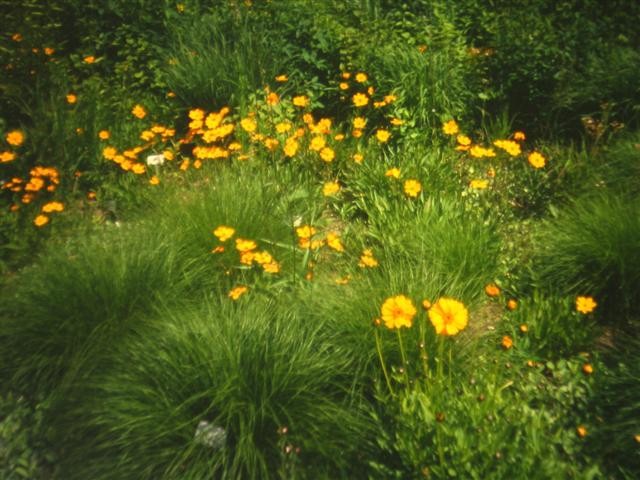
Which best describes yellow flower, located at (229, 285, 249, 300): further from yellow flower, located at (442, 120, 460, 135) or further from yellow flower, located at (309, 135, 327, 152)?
yellow flower, located at (442, 120, 460, 135)

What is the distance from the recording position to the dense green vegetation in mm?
2219

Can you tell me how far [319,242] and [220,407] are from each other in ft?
3.99

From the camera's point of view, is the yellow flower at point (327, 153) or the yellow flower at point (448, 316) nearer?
the yellow flower at point (448, 316)

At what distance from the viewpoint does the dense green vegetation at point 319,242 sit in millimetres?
2219

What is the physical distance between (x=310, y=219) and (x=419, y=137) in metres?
1.20

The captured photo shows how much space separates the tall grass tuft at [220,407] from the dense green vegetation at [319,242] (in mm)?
14

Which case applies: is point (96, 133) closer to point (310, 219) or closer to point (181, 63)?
point (181, 63)

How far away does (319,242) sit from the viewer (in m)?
3.14

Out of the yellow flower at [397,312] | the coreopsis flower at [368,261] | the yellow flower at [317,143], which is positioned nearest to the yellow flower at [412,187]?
the coreopsis flower at [368,261]

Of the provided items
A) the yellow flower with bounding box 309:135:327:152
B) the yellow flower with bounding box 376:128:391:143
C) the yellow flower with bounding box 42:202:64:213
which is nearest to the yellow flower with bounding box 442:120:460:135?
the yellow flower with bounding box 376:128:391:143

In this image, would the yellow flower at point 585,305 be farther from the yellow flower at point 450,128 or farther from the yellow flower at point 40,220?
the yellow flower at point 40,220

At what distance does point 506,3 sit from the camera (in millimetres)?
4965

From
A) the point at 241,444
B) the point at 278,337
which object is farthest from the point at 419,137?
the point at 241,444

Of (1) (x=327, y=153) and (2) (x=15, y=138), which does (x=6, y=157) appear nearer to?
(2) (x=15, y=138)
